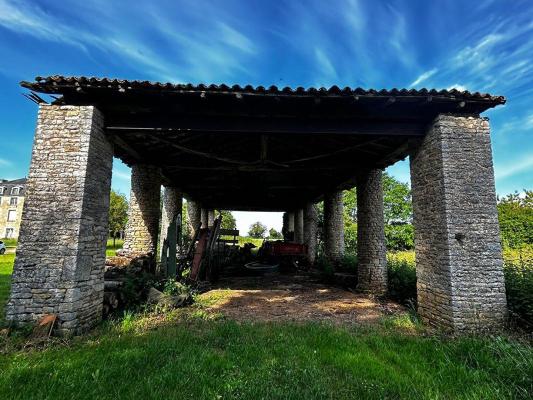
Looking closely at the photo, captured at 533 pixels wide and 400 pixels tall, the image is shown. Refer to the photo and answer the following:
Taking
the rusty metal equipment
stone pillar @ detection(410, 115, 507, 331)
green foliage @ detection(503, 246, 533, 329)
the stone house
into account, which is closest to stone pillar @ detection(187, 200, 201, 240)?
the rusty metal equipment

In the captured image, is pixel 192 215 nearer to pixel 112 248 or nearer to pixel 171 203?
pixel 171 203

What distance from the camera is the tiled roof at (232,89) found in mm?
5172

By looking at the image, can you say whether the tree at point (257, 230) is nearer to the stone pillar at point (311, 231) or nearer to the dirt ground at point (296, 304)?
the stone pillar at point (311, 231)

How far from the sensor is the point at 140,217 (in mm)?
8805

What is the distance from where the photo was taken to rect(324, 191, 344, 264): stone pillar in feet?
42.0

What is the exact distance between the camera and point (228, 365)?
11.8 ft

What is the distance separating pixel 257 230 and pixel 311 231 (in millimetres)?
56849

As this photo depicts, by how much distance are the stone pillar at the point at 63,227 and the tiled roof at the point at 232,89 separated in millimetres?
420

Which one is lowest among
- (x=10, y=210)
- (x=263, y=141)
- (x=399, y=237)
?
(x=399, y=237)

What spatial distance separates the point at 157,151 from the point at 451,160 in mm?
7451

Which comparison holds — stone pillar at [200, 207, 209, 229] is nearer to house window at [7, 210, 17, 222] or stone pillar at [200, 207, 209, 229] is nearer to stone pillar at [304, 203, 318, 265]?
stone pillar at [304, 203, 318, 265]

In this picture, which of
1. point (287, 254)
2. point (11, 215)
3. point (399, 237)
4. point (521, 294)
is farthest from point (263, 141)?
point (11, 215)

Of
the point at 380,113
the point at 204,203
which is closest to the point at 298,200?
the point at 204,203

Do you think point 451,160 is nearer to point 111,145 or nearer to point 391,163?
point 391,163
